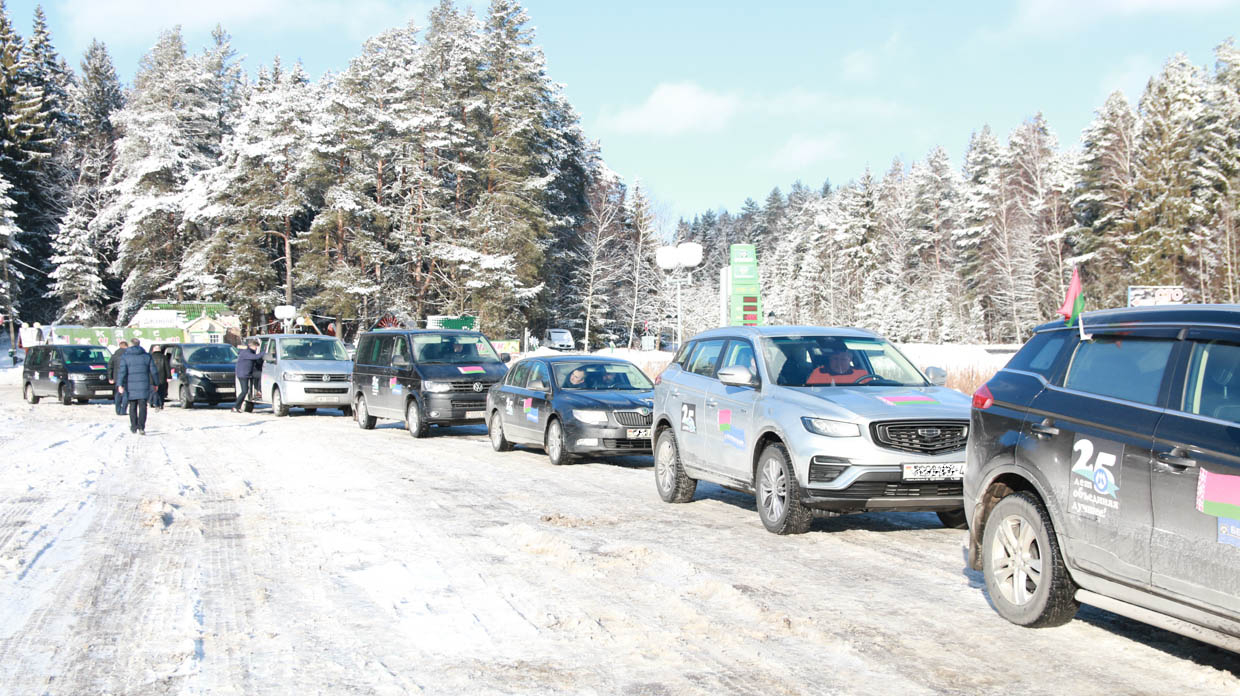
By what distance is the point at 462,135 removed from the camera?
54562 mm

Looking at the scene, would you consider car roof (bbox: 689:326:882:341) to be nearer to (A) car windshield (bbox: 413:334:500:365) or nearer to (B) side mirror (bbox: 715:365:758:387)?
(B) side mirror (bbox: 715:365:758:387)

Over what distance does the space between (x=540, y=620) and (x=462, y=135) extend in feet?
168

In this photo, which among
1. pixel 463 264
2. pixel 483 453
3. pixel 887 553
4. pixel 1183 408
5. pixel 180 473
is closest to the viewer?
pixel 1183 408

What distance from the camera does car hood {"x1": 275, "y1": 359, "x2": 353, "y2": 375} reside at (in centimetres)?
2388

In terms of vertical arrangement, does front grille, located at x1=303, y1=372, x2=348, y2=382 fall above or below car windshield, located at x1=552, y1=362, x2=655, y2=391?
below

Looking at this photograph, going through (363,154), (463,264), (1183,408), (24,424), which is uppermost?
(363,154)

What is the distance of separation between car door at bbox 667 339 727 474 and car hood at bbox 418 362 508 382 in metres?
8.35

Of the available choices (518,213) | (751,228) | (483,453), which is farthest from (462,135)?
(751,228)

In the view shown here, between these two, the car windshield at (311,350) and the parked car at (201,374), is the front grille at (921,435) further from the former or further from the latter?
the parked car at (201,374)

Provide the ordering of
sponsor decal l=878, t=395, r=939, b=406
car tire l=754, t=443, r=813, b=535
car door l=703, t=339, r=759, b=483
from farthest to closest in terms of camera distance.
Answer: car door l=703, t=339, r=759, b=483 < sponsor decal l=878, t=395, r=939, b=406 < car tire l=754, t=443, r=813, b=535

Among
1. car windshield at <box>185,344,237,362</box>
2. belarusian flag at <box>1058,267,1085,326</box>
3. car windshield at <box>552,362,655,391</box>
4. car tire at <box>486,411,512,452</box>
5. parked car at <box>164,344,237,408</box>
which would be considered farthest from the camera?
car windshield at <box>185,344,237,362</box>

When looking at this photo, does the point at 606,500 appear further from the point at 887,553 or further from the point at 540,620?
the point at 540,620

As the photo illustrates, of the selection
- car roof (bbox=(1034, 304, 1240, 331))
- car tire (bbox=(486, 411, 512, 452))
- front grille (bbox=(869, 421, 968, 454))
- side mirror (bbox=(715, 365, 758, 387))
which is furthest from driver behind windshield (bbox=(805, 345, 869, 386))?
car tire (bbox=(486, 411, 512, 452))

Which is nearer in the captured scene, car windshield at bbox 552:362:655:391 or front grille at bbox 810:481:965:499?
front grille at bbox 810:481:965:499
